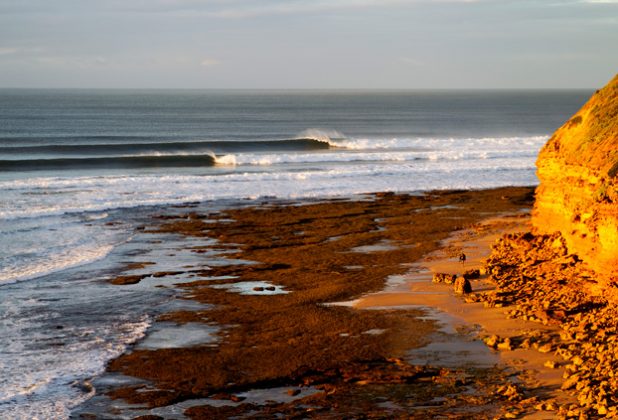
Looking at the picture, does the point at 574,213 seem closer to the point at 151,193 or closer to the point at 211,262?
the point at 211,262

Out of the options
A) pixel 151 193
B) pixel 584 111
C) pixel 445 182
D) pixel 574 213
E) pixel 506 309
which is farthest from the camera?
pixel 445 182

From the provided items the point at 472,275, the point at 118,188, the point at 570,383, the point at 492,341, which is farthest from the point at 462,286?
the point at 118,188

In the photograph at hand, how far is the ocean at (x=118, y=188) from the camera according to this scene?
14.5 meters

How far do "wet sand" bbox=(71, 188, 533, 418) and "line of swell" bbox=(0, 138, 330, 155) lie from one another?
32805mm

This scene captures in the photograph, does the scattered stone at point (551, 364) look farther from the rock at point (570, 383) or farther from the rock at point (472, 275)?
the rock at point (472, 275)

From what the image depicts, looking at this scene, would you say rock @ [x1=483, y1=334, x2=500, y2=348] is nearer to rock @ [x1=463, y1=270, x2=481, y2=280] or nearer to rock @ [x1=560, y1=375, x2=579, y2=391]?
rock @ [x1=560, y1=375, x2=579, y2=391]

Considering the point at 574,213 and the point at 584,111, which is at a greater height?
the point at 584,111

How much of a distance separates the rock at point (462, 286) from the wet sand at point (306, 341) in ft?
0.74

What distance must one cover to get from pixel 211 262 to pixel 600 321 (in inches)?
410

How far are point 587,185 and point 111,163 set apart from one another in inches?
1421

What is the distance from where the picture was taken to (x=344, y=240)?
78.9ft

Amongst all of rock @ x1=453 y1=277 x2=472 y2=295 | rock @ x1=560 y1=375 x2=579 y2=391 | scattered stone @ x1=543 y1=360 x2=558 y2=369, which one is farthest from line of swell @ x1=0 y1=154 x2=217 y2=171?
rock @ x1=560 y1=375 x2=579 y2=391

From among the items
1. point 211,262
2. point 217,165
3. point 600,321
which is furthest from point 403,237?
point 217,165

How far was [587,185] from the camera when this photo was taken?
59.2 ft
